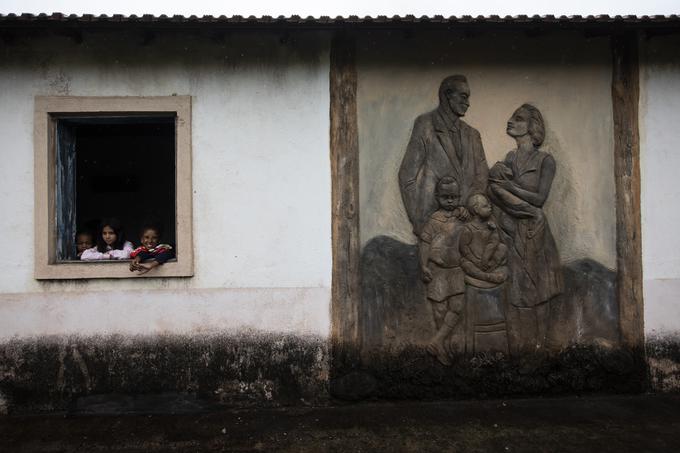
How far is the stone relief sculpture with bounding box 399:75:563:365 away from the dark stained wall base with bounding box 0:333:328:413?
1353 millimetres

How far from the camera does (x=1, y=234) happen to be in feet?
12.6

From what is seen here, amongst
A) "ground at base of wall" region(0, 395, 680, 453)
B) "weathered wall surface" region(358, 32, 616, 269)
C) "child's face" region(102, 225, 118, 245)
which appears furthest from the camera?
"child's face" region(102, 225, 118, 245)

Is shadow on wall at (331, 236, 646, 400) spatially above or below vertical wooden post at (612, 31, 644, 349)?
below

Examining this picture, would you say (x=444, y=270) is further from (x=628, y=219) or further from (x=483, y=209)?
(x=628, y=219)

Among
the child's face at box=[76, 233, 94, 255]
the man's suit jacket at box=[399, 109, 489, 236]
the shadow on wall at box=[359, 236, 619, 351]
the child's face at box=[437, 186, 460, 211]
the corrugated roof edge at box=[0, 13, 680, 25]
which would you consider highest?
the corrugated roof edge at box=[0, 13, 680, 25]

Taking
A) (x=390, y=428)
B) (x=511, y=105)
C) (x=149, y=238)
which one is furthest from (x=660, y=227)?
(x=149, y=238)

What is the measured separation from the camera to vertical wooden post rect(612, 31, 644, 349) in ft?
13.4

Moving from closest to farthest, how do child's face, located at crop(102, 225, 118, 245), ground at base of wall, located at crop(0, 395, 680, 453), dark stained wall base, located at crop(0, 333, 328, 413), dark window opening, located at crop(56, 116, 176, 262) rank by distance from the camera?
ground at base of wall, located at crop(0, 395, 680, 453) < dark stained wall base, located at crop(0, 333, 328, 413) < child's face, located at crop(102, 225, 118, 245) < dark window opening, located at crop(56, 116, 176, 262)

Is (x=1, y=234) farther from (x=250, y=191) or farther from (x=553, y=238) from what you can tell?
(x=553, y=238)

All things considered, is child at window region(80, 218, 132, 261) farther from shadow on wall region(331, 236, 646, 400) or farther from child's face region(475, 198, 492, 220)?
child's face region(475, 198, 492, 220)

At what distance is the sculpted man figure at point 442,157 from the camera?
13.1ft

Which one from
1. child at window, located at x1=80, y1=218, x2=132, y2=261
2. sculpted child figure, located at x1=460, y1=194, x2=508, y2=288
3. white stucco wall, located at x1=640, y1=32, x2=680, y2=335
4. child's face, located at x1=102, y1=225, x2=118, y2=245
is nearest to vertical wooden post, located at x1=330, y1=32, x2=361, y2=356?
sculpted child figure, located at x1=460, y1=194, x2=508, y2=288

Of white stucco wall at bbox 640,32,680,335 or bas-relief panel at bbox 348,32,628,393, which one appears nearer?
bas-relief panel at bbox 348,32,628,393

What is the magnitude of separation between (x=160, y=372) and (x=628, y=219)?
15.6 feet
